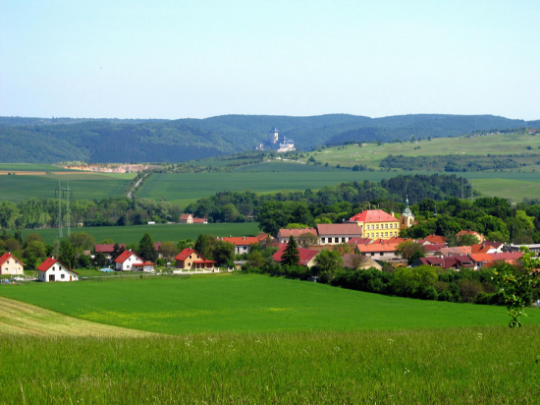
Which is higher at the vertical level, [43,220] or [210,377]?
[210,377]

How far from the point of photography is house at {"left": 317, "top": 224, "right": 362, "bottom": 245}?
3123 inches

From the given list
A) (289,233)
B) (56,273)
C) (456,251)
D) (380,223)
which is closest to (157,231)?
(289,233)

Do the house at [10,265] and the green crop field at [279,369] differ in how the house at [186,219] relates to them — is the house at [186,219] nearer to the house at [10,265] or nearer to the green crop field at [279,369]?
the house at [10,265]

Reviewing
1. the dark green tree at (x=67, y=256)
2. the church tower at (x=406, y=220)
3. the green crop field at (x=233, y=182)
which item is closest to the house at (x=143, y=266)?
the dark green tree at (x=67, y=256)

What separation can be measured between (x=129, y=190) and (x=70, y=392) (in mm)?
134554

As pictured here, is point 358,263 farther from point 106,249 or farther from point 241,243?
point 106,249

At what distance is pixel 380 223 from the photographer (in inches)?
3378

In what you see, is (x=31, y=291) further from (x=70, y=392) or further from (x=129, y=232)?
(x=129, y=232)

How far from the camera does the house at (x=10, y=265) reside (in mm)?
57312

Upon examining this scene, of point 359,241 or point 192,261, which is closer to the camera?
point 192,261

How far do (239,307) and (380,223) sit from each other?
51053 mm

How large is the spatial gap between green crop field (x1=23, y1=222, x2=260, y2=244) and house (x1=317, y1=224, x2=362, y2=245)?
41.8ft

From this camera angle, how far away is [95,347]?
10.6 metres

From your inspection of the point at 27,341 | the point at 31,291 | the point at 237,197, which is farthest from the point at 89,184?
the point at 27,341
